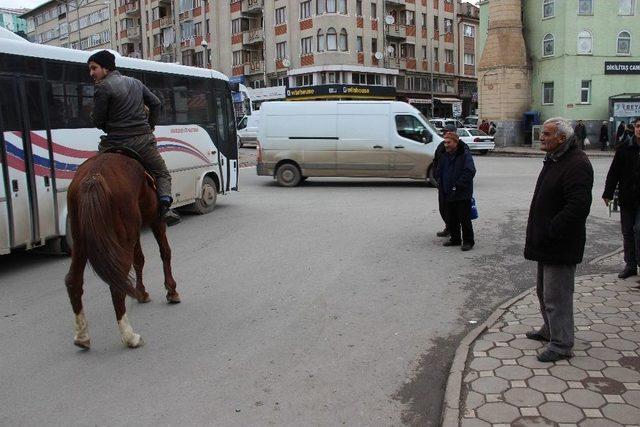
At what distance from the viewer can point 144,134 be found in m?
5.93

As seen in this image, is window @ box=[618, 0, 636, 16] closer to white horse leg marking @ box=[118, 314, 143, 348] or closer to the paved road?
the paved road

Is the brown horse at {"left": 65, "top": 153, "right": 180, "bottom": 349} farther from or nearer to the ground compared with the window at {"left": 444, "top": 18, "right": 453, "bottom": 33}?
nearer to the ground

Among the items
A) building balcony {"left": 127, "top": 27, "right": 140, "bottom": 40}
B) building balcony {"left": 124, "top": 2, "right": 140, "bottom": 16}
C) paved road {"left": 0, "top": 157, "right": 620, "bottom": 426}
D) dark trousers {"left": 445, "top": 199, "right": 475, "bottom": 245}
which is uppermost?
building balcony {"left": 124, "top": 2, "right": 140, "bottom": 16}

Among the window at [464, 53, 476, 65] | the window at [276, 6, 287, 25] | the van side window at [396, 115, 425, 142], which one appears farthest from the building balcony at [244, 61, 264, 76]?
the van side window at [396, 115, 425, 142]

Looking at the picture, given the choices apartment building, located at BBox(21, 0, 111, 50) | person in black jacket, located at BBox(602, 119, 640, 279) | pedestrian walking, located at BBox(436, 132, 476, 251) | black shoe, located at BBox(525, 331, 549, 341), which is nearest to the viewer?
black shoe, located at BBox(525, 331, 549, 341)

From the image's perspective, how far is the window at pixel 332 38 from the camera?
162ft

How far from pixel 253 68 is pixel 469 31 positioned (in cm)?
2528

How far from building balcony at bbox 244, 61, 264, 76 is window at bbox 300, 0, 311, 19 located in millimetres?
6557

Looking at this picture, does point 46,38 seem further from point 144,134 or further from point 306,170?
point 144,134

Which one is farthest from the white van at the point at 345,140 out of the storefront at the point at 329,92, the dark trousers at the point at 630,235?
the storefront at the point at 329,92

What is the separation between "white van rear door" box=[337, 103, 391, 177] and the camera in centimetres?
1702

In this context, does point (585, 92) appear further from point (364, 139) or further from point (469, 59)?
point (469, 59)

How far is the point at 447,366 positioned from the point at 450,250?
4.41 meters

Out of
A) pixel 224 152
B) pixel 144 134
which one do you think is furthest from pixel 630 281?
pixel 224 152
